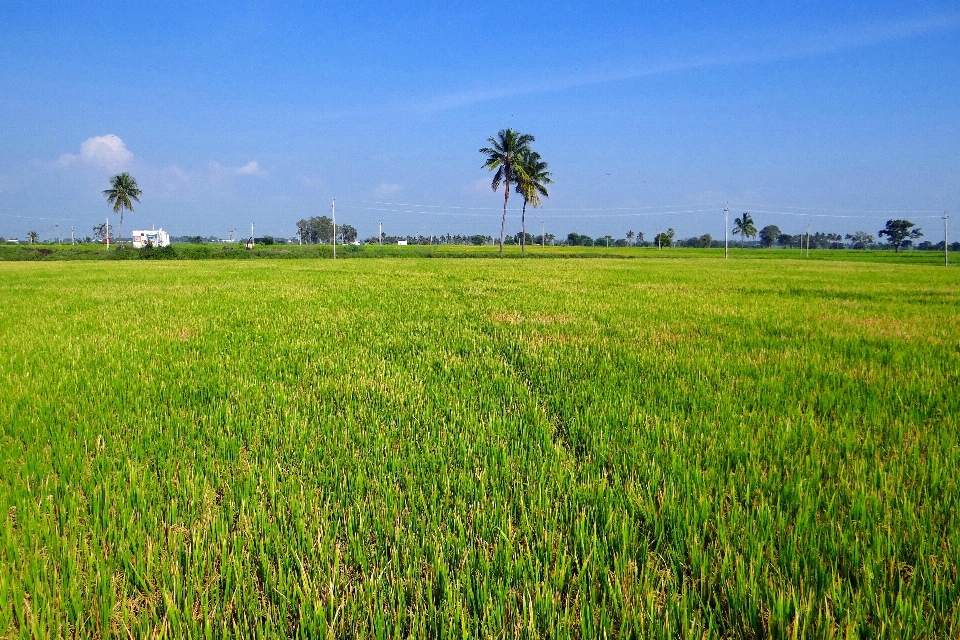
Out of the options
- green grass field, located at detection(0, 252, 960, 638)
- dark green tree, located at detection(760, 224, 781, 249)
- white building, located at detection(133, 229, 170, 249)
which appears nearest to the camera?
green grass field, located at detection(0, 252, 960, 638)

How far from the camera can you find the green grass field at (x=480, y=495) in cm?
163

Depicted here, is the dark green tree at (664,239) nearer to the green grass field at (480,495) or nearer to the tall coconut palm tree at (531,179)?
the tall coconut palm tree at (531,179)

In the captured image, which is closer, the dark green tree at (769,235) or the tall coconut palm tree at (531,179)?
the tall coconut palm tree at (531,179)

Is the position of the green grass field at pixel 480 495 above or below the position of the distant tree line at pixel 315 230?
below

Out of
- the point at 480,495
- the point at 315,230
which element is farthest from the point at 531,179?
the point at 315,230

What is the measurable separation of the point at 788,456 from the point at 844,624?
1.46 meters

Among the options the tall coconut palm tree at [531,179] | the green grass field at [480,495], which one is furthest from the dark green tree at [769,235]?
the green grass field at [480,495]

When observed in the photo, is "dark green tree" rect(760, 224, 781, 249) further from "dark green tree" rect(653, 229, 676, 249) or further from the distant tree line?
the distant tree line

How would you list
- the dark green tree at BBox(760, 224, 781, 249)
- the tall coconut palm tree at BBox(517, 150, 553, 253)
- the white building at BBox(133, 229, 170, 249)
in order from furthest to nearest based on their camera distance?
the dark green tree at BBox(760, 224, 781, 249) → the white building at BBox(133, 229, 170, 249) → the tall coconut palm tree at BBox(517, 150, 553, 253)

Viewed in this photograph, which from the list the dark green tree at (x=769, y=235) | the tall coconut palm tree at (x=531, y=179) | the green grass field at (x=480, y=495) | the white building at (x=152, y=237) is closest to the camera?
the green grass field at (x=480, y=495)

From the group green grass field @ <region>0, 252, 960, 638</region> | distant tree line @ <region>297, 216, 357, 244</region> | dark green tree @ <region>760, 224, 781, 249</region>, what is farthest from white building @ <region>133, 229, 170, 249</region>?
dark green tree @ <region>760, 224, 781, 249</region>

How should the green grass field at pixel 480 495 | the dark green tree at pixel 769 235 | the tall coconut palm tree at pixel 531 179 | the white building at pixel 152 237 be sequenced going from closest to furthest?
the green grass field at pixel 480 495
the tall coconut palm tree at pixel 531 179
the white building at pixel 152 237
the dark green tree at pixel 769 235

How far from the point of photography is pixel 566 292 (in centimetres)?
1491

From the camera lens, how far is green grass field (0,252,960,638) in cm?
163
